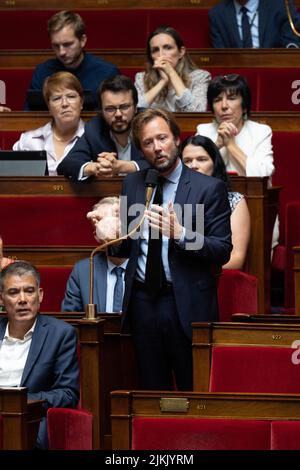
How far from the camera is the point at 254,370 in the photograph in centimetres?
146

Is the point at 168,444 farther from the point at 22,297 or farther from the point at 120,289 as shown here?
the point at 120,289

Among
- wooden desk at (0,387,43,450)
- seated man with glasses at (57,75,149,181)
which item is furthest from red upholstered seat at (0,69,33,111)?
wooden desk at (0,387,43,450)

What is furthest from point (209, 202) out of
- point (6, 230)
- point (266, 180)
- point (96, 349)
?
point (6, 230)

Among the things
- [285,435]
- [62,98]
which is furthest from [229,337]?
[62,98]

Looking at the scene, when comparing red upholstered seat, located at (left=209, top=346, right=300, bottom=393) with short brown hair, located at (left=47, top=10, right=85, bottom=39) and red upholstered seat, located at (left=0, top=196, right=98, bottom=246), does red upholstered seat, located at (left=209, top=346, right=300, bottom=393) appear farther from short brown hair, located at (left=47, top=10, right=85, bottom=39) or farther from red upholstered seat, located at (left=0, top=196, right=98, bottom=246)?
short brown hair, located at (left=47, top=10, right=85, bottom=39)

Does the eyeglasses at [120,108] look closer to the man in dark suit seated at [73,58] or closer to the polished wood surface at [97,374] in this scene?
the man in dark suit seated at [73,58]

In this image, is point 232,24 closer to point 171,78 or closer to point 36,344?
point 171,78

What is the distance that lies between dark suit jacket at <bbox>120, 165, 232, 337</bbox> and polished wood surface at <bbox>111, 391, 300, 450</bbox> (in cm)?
27

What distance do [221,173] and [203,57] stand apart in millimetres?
671

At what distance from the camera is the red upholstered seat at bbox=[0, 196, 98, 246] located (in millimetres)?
1940

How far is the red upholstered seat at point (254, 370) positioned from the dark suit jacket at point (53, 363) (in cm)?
17

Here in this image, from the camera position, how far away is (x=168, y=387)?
1.58 metres

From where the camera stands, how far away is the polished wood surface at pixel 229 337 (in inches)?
58.1

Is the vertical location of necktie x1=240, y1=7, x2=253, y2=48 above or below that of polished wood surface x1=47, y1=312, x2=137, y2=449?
above
